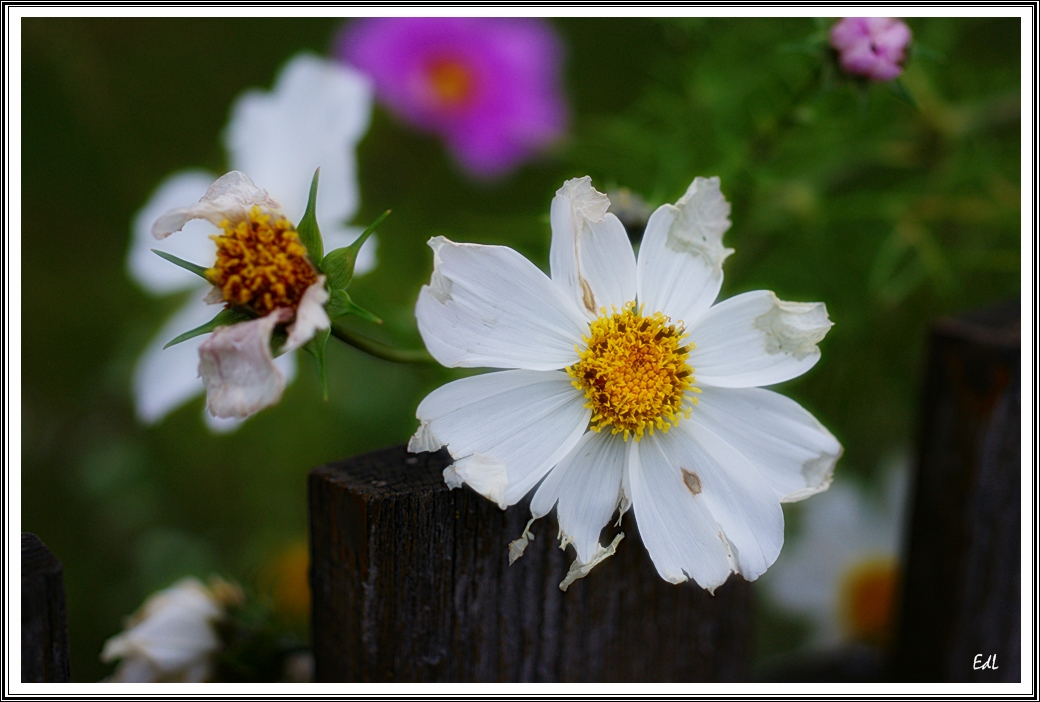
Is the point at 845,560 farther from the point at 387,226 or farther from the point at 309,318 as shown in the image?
the point at 309,318

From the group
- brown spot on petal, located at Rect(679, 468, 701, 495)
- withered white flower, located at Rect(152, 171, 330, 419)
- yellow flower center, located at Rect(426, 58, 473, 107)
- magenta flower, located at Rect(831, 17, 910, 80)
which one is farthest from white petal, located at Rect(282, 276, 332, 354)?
yellow flower center, located at Rect(426, 58, 473, 107)

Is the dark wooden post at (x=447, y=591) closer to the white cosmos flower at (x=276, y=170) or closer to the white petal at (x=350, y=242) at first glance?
the white petal at (x=350, y=242)

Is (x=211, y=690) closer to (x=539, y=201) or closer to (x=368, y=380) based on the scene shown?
(x=368, y=380)

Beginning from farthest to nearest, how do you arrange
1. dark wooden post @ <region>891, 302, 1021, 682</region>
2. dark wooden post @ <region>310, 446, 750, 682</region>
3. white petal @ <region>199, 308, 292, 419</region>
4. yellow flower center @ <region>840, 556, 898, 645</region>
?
yellow flower center @ <region>840, 556, 898, 645</region> < dark wooden post @ <region>891, 302, 1021, 682</region> < dark wooden post @ <region>310, 446, 750, 682</region> < white petal @ <region>199, 308, 292, 419</region>

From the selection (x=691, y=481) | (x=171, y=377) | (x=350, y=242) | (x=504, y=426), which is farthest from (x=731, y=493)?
(x=171, y=377)

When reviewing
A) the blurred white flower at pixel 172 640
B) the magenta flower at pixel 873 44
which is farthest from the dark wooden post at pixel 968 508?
the blurred white flower at pixel 172 640

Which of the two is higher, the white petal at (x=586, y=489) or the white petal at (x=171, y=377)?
the white petal at (x=171, y=377)

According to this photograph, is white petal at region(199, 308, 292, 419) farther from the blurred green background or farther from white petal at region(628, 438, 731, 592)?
the blurred green background
